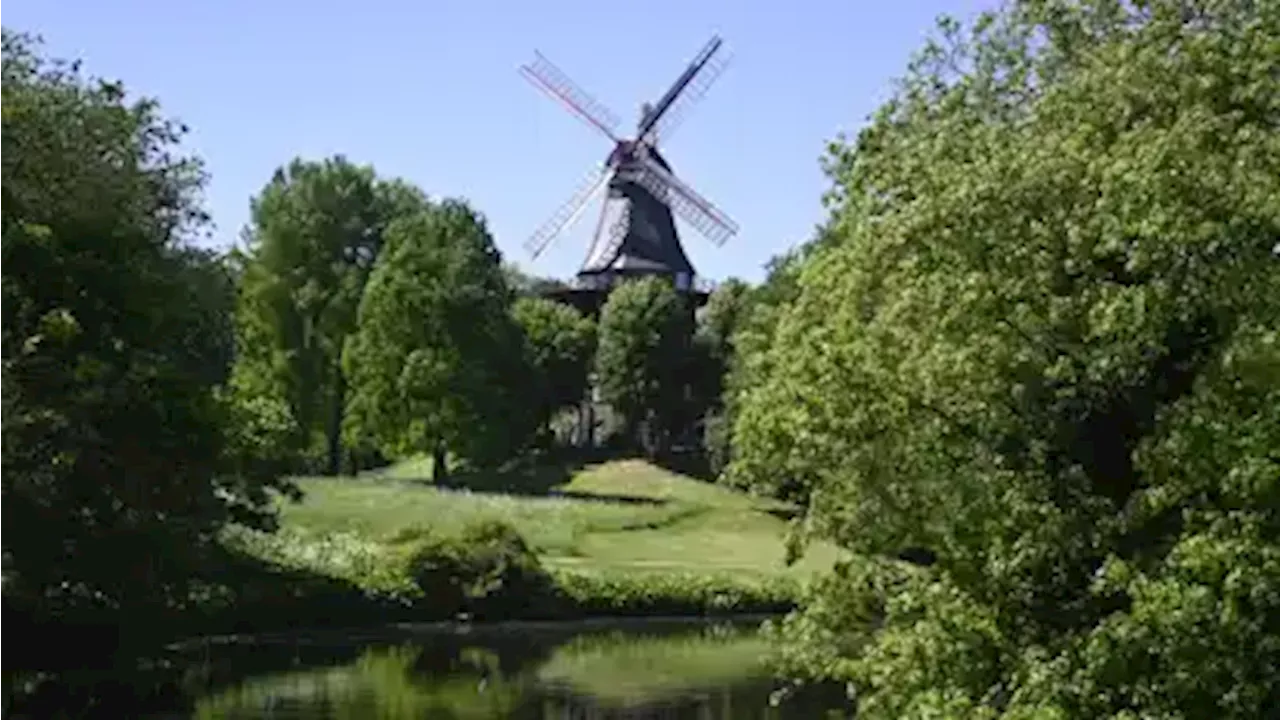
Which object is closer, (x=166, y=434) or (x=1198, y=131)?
(x=1198, y=131)

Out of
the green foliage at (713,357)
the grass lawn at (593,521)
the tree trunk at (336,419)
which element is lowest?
the grass lawn at (593,521)

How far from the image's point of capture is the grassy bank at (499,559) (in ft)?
177

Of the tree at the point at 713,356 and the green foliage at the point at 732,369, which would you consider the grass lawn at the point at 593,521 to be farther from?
the tree at the point at 713,356

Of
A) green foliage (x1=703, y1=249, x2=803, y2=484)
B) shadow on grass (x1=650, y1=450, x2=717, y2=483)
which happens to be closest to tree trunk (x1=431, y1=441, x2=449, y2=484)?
shadow on grass (x1=650, y1=450, x2=717, y2=483)

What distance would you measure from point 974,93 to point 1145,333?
654 centimetres

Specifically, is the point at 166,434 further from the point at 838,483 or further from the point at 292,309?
the point at 292,309

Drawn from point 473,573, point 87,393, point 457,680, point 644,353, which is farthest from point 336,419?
point 87,393

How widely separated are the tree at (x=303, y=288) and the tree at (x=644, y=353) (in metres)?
14.1

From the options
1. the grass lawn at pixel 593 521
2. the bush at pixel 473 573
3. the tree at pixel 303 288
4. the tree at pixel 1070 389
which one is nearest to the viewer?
the tree at pixel 1070 389

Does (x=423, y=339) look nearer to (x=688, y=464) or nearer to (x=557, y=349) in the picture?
(x=557, y=349)

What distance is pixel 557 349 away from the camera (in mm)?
99312

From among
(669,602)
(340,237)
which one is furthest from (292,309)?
(669,602)

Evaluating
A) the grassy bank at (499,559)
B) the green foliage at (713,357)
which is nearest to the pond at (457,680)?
the grassy bank at (499,559)

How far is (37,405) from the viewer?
37.0m
